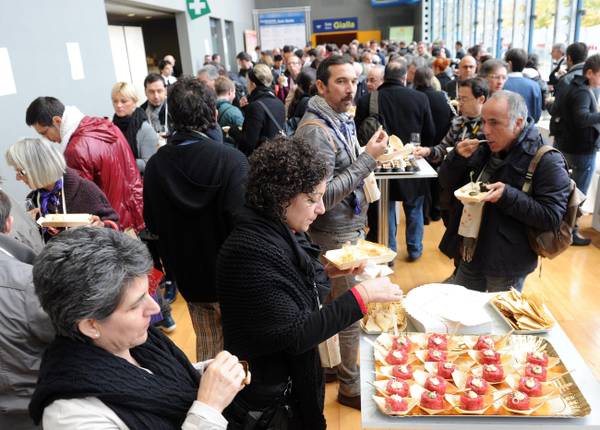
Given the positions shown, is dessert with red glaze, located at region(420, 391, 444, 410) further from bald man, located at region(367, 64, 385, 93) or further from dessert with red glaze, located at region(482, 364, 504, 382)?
bald man, located at region(367, 64, 385, 93)

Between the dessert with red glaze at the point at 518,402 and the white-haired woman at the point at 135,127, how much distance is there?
3.10 metres

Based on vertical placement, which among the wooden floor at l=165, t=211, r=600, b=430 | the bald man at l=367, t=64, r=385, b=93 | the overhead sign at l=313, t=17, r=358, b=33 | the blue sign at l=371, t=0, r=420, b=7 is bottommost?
the wooden floor at l=165, t=211, r=600, b=430

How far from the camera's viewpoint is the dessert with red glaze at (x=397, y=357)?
1.64 m

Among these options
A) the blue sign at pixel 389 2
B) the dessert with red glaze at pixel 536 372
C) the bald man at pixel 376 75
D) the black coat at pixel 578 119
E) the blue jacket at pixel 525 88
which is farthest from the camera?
the blue sign at pixel 389 2

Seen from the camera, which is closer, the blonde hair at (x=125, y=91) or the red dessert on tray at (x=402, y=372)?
the red dessert on tray at (x=402, y=372)

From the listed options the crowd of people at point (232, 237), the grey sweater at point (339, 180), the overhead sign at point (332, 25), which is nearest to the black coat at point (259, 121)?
the crowd of people at point (232, 237)

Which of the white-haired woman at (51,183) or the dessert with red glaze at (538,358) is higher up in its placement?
the white-haired woman at (51,183)

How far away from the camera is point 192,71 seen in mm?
10508

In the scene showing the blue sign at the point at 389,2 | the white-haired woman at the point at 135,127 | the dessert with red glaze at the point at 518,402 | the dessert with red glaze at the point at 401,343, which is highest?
the blue sign at the point at 389,2

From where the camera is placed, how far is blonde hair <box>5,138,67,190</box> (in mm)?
2248

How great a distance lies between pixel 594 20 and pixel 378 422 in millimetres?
7521

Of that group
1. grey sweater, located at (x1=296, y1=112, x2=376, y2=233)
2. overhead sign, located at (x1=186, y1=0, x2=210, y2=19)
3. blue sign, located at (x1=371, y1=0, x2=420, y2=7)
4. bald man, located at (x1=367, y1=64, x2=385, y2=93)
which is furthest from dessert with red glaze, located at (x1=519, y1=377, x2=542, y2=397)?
blue sign, located at (x1=371, y1=0, x2=420, y2=7)

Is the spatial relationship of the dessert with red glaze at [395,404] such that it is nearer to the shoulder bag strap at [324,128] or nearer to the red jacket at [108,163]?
the shoulder bag strap at [324,128]

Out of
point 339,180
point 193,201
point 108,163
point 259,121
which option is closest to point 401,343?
point 339,180
